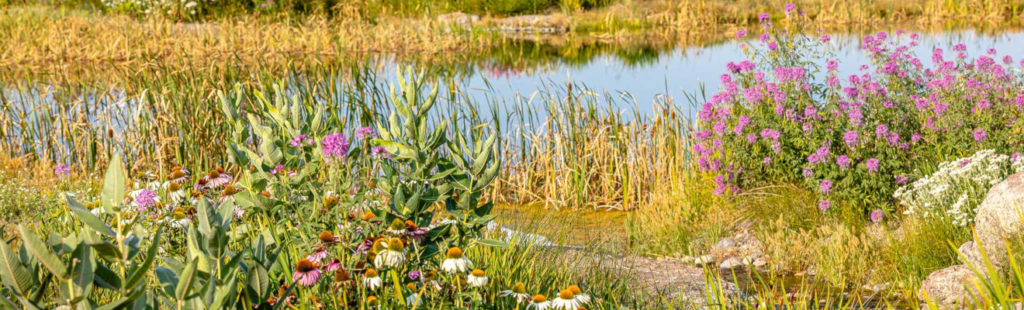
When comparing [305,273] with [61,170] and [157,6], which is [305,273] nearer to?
[61,170]

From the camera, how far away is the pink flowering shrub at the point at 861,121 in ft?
18.5

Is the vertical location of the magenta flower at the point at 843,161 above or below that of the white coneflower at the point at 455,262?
below

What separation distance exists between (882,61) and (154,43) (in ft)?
45.0

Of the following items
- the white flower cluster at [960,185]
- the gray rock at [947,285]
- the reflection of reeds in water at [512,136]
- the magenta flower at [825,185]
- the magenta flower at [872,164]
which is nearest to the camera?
the gray rock at [947,285]

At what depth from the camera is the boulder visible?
4480 millimetres

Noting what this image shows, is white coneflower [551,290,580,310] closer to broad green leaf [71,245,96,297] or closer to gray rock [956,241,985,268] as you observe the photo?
broad green leaf [71,245,96,297]

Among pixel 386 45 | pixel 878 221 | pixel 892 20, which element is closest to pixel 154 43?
pixel 386 45

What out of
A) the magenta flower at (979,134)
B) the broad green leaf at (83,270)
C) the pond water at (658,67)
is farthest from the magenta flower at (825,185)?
the pond water at (658,67)

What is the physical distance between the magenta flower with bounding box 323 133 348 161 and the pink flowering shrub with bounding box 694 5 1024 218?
3.43 metres

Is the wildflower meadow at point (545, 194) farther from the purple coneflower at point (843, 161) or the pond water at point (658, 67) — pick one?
the pond water at point (658, 67)

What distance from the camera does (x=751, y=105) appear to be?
604 centimetres

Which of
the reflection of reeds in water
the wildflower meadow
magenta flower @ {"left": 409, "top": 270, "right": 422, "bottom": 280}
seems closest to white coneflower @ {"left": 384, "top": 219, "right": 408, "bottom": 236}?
the wildflower meadow

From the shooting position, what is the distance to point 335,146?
2838mm

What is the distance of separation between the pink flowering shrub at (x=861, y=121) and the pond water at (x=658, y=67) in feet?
17.8
